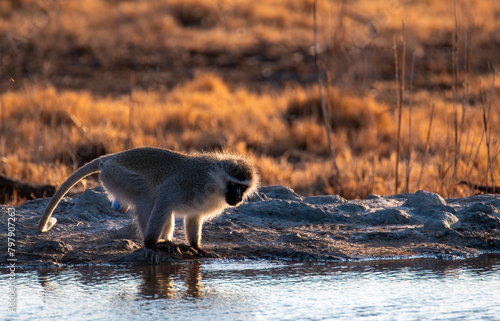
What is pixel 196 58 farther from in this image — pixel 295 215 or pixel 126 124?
pixel 295 215

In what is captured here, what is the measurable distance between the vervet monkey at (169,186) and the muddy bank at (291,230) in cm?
21

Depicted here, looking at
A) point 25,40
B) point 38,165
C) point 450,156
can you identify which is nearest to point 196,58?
point 25,40

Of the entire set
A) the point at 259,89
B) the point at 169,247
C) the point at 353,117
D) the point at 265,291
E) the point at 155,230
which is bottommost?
the point at 265,291

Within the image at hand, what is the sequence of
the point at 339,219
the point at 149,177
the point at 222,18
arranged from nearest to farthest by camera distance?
the point at 149,177, the point at 339,219, the point at 222,18

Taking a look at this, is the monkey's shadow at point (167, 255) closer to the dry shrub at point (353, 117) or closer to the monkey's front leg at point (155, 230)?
the monkey's front leg at point (155, 230)

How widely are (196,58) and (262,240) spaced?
15001 mm

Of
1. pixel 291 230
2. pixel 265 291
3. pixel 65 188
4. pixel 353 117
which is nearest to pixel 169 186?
pixel 65 188

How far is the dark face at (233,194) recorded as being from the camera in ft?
17.4

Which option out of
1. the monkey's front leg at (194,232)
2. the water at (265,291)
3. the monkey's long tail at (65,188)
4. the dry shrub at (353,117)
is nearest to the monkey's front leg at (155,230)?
the water at (265,291)

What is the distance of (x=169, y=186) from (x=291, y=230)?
1251 millimetres

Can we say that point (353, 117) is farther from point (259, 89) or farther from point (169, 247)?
point (169, 247)

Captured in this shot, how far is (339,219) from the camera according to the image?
6.40 metres

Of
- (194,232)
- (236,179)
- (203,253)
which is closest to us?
(236,179)

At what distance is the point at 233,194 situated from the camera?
5289mm
